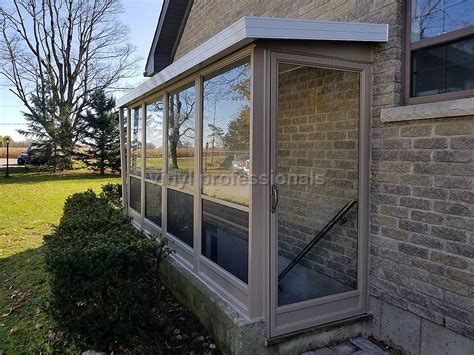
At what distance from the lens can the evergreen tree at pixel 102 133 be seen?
19359 mm

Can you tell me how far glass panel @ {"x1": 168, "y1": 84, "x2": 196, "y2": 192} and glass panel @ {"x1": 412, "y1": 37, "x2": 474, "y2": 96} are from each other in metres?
2.12

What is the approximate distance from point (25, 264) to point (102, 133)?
580 inches

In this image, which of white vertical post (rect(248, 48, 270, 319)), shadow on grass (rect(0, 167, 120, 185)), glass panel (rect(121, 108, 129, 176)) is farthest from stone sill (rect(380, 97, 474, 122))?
shadow on grass (rect(0, 167, 120, 185))

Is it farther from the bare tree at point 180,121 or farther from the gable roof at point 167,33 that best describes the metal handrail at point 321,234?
the gable roof at point 167,33

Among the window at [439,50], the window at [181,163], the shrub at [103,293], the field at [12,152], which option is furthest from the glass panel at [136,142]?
the field at [12,152]

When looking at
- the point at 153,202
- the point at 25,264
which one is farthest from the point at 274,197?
the point at 25,264

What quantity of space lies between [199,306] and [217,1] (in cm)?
536

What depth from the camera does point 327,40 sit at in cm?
278

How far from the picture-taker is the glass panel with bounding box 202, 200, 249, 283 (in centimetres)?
299

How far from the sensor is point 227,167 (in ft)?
11.3

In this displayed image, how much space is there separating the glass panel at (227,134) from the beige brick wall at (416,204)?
1076 mm

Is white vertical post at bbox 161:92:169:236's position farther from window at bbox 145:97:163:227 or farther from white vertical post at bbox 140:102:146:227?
white vertical post at bbox 140:102:146:227

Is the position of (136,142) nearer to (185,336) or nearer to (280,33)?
(185,336)

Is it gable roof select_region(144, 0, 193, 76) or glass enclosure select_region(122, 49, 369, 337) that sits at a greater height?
gable roof select_region(144, 0, 193, 76)
